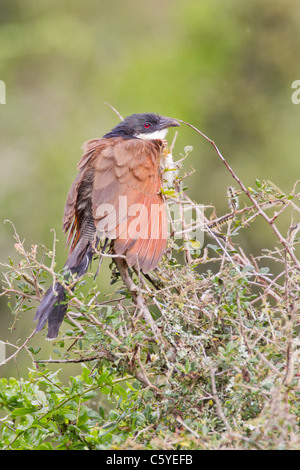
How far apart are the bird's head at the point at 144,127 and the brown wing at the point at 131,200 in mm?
287

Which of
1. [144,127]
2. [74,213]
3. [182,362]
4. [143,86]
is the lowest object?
[182,362]

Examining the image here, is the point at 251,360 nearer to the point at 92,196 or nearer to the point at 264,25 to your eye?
the point at 92,196

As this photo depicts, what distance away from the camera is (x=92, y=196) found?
1.99 metres

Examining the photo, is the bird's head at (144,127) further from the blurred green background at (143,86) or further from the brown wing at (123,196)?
the blurred green background at (143,86)

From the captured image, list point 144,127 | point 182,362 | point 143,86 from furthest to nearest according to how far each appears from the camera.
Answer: point 143,86 → point 144,127 → point 182,362

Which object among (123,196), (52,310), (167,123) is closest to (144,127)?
(167,123)

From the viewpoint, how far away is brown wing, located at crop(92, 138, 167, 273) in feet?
5.95

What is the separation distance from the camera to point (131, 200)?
6.63ft

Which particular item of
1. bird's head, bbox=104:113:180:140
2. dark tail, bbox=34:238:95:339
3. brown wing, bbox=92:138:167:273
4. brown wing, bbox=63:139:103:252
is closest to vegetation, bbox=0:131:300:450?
dark tail, bbox=34:238:95:339

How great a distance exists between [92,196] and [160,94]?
2823mm

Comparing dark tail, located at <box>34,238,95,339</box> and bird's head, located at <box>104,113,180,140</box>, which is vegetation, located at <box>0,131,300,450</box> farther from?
bird's head, located at <box>104,113,180,140</box>

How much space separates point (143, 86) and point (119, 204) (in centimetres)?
289

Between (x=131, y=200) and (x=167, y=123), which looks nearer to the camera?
(x=131, y=200)

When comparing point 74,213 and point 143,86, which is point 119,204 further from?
point 143,86
